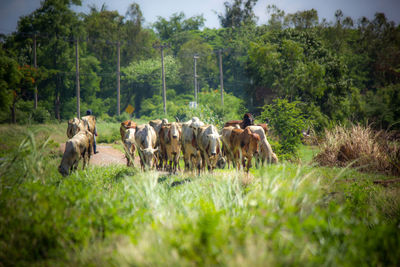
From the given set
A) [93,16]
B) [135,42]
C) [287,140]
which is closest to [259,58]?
[287,140]

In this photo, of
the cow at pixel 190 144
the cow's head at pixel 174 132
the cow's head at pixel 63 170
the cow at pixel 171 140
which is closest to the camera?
the cow's head at pixel 63 170

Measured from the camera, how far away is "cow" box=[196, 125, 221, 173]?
31.1ft

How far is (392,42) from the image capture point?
41406mm

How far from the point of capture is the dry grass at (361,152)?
11594 mm

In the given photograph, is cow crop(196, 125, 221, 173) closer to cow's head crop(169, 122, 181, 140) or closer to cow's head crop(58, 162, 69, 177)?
cow's head crop(169, 122, 181, 140)

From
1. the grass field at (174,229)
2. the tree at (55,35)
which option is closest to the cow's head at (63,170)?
the grass field at (174,229)

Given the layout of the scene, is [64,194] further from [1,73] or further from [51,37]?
[51,37]

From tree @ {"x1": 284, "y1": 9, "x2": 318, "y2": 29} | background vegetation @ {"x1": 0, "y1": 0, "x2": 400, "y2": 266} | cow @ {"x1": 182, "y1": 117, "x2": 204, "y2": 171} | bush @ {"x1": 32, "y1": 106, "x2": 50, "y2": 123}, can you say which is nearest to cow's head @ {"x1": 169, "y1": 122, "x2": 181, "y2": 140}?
cow @ {"x1": 182, "y1": 117, "x2": 204, "y2": 171}

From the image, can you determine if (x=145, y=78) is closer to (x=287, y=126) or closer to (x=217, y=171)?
(x=287, y=126)

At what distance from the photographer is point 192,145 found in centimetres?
1080

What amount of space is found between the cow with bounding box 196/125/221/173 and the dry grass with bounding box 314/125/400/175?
459 centimetres

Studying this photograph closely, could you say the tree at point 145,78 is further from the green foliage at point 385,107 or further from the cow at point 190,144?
the cow at point 190,144

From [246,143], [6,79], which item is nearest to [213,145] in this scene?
[246,143]

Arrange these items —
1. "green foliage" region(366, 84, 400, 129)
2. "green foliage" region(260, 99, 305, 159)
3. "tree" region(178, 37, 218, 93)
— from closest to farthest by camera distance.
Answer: "green foliage" region(260, 99, 305, 159)
"green foliage" region(366, 84, 400, 129)
"tree" region(178, 37, 218, 93)
